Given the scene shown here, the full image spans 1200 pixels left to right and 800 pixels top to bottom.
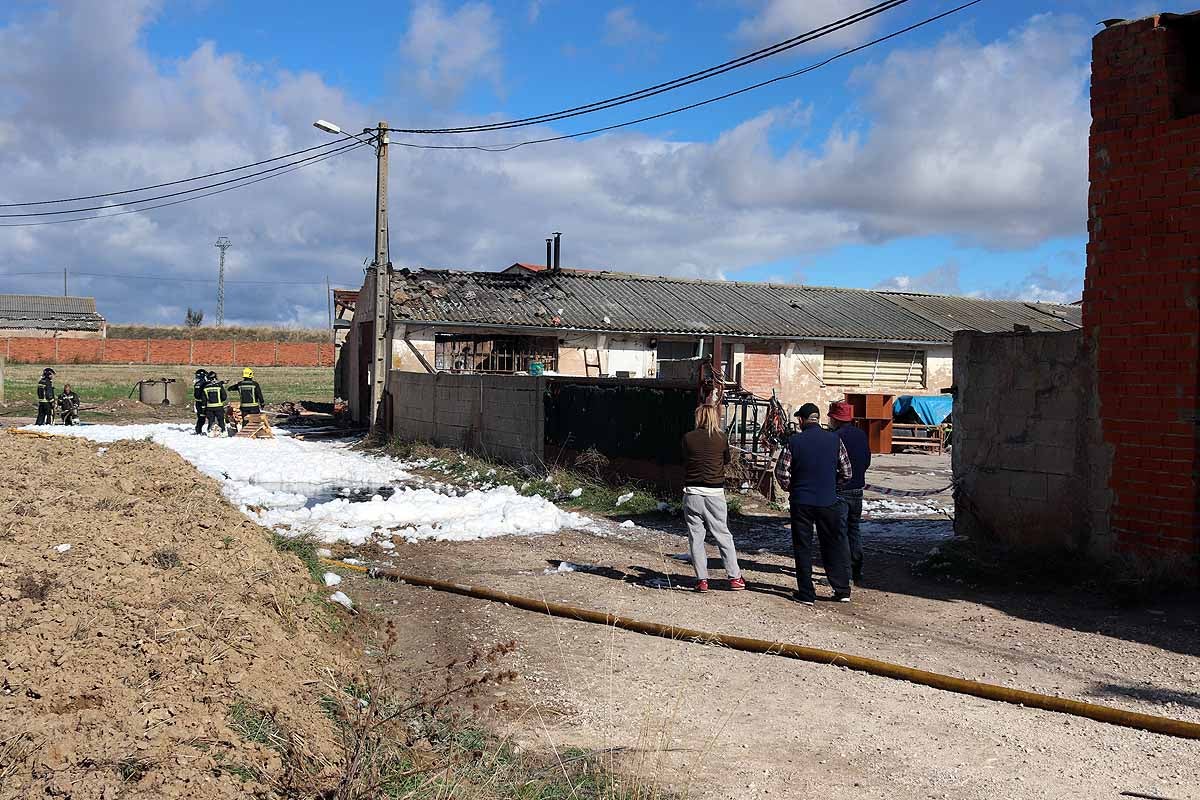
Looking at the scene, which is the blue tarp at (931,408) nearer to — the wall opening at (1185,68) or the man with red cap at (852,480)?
the man with red cap at (852,480)

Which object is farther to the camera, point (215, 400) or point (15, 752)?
point (215, 400)

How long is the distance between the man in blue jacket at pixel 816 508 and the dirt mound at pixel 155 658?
4.01 metres

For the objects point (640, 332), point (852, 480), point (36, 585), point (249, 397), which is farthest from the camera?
point (640, 332)

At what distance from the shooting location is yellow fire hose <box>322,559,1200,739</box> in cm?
572

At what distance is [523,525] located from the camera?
13117 mm

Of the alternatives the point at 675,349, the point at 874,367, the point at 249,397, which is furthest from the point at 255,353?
the point at 874,367

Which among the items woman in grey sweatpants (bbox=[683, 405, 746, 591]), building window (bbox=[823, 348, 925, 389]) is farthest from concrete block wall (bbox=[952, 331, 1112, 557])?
building window (bbox=[823, 348, 925, 389])

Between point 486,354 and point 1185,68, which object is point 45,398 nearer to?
point 486,354

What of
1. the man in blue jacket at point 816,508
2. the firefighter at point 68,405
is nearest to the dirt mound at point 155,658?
the man in blue jacket at point 816,508

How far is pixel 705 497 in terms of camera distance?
927 centimetres

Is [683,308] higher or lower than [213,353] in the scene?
higher

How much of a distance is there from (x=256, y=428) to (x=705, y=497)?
1920 cm

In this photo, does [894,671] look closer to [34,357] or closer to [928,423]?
[928,423]

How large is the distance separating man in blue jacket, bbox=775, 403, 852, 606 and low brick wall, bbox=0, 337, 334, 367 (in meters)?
66.1
